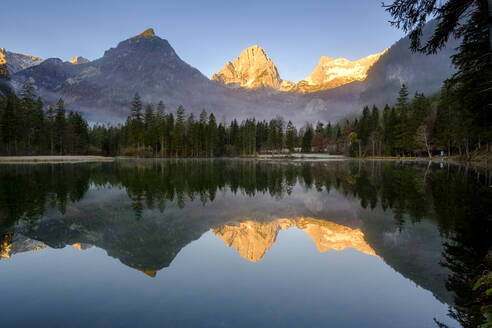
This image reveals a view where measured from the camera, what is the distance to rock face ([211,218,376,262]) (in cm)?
656

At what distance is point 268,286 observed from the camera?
15.0ft

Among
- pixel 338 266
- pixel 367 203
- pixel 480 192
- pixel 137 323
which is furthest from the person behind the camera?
pixel 480 192

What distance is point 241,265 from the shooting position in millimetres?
5500

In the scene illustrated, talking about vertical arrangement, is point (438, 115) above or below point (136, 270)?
above

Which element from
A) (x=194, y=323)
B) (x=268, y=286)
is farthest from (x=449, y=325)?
(x=194, y=323)

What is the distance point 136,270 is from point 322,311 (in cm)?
364

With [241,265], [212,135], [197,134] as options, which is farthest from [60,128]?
[241,265]

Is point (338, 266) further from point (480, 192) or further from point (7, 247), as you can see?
point (480, 192)

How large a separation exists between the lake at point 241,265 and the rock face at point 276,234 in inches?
2.0

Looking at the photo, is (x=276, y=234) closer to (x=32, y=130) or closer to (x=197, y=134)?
(x=32, y=130)

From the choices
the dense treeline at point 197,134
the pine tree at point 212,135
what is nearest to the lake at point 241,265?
the dense treeline at point 197,134

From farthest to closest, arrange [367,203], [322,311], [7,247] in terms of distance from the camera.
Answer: [367,203] < [7,247] < [322,311]

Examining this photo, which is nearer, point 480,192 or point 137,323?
point 137,323

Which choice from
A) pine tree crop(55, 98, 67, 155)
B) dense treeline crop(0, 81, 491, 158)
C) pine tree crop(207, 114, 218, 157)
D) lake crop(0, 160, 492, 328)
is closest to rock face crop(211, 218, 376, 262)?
lake crop(0, 160, 492, 328)
